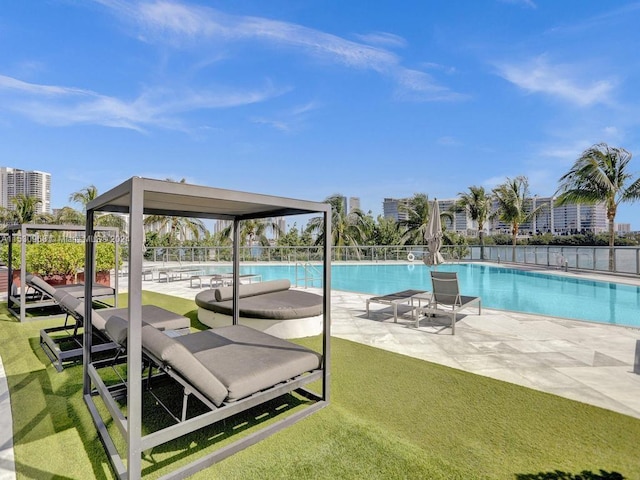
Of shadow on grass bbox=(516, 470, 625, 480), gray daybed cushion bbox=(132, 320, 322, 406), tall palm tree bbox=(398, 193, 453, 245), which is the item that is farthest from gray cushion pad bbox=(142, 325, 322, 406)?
tall palm tree bbox=(398, 193, 453, 245)

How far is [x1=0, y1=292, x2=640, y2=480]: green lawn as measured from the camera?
2.39 m

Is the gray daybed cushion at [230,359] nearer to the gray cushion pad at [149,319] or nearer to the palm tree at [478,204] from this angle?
the gray cushion pad at [149,319]

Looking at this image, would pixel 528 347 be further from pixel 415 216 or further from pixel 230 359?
pixel 415 216

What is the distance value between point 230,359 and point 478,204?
85.6 ft

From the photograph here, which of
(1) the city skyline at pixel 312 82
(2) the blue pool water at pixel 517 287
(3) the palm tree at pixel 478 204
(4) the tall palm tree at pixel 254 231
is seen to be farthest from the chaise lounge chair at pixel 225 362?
(3) the palm tree at pixel 478 204

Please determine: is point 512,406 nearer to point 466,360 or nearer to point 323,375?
point 466,360

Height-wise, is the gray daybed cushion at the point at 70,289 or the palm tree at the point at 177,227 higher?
the palm tree at the point at 177,227

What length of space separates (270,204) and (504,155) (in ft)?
115

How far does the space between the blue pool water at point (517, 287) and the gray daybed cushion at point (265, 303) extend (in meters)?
6.19

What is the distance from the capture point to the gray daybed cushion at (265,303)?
5.65 metres

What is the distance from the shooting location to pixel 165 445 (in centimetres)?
271

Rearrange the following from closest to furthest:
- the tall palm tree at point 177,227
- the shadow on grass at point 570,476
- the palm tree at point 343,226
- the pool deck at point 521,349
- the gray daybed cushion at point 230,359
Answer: the shadow on grass at point 570,476 → the gray daybed cushion at point 230,359 → the pool deck at point 521,349 → the palm tree at point 343,226 → the tall palm tree at point 177,227

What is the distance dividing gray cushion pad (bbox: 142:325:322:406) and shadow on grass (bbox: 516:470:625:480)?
74.6 inches

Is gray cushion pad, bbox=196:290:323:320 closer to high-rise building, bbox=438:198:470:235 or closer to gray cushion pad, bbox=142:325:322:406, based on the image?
gray cushion pad, bbox=142:325:322:406
